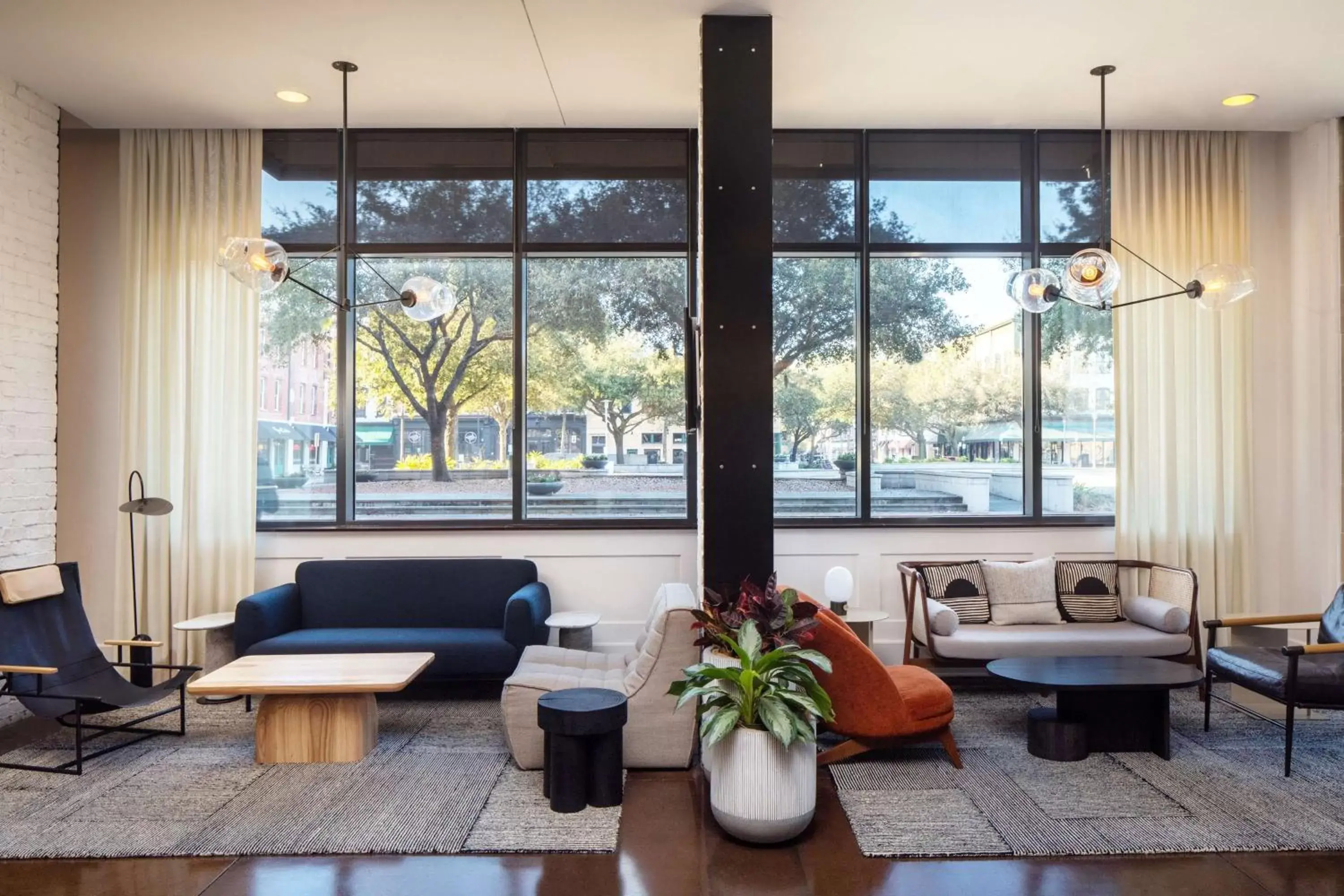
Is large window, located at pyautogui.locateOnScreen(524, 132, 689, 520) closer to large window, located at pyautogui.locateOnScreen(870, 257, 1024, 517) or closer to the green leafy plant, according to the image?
large window, located at pyautogui.locateOnScreen(870, 257, 1024, 517)

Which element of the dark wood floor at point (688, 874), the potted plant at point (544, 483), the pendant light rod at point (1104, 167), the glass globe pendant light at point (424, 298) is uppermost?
the pendant light rod at point (1104, 167)

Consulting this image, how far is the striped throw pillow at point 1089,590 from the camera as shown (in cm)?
552

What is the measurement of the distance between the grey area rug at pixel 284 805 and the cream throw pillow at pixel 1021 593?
298 centimetres

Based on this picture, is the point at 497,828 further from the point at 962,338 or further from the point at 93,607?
the point at 962,338

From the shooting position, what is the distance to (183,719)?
457 centimetres

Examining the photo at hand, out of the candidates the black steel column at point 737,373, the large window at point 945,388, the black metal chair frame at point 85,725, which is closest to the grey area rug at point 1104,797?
the black steel column at point 737,373

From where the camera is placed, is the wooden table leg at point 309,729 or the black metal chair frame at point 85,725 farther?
the wooden table leg at point 309,729

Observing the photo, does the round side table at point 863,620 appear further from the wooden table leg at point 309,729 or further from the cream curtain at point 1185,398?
the wooden table leg at point 309,729

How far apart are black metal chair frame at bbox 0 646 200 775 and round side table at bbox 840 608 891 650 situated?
11.5 ft

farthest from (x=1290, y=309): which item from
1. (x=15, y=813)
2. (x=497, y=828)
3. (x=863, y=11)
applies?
(x=15, y=813)

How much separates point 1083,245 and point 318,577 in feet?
18.0

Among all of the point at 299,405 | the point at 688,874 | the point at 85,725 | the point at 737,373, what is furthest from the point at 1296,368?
the point at 85,725

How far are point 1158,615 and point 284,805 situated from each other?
187 inches

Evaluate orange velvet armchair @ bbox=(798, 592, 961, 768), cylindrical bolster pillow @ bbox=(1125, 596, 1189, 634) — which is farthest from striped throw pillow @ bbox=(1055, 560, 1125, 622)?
orange velvet armchair @ bbox=(798, 592, 961, 768)
